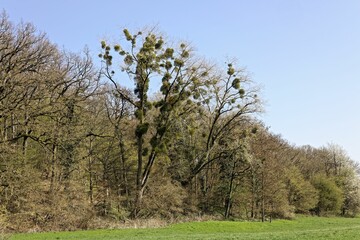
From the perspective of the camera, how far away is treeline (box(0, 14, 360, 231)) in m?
27.0

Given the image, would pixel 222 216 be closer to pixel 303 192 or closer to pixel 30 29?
pixel 303 192

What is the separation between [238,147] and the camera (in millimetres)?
41844

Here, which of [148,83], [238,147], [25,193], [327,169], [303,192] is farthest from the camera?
[327,169]

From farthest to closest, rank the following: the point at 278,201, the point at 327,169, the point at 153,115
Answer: the point at 327,169 → the point at 278,201 → the point at 153,115

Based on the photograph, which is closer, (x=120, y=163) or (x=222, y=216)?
(x=120, y=163)

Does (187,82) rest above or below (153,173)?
above

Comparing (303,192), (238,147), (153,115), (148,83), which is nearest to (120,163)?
(153,115)

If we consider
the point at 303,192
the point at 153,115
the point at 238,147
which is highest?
the point at 153,115

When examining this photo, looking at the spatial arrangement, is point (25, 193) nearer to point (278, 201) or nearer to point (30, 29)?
Answer: point (30, 29)

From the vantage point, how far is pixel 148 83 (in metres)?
A: 35.4

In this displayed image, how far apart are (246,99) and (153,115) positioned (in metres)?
10.5

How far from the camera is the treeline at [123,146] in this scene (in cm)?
2700

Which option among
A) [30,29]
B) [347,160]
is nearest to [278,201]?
[30,29]

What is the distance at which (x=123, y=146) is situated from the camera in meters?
39.4
